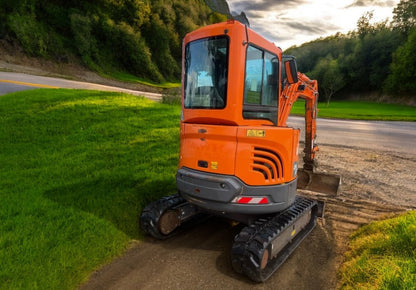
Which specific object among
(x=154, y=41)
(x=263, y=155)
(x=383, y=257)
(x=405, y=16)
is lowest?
(x=383, y=257)

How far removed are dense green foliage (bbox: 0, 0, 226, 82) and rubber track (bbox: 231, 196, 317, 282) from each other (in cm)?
3414

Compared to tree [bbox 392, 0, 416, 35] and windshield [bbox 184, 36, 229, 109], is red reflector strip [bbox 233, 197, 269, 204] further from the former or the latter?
tree [bbox 392, 0, 416, 35]

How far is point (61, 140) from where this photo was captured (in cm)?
797

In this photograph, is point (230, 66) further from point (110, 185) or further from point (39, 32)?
point (39, 32)

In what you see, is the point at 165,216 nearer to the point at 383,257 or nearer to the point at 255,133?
the point at 255,133

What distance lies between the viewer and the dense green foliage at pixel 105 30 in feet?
99.7

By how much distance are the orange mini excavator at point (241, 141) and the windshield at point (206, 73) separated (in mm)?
14

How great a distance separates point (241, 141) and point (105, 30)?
1836 inches

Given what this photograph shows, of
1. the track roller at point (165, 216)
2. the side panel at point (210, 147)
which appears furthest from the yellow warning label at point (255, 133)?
the track roller at point (165, 216)

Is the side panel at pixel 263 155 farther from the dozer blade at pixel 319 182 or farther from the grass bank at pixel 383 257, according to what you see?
the dozer blade at pixel 319 182

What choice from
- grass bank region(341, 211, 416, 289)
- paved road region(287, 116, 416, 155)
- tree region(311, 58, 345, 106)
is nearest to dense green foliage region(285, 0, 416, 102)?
tree region(311, 58, 345, 106)

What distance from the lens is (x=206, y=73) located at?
13.4ft

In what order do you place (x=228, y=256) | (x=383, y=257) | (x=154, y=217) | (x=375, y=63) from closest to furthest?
1. (x=383, y=257)
2. (x=228, y=256)
3. (x=154, y=217)
4. (x=375, y=63)

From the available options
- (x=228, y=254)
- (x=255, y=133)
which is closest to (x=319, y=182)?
(x=228, y=254)
